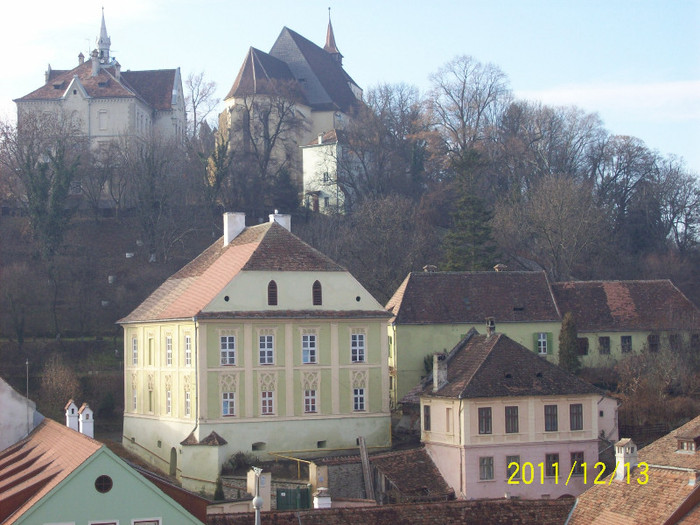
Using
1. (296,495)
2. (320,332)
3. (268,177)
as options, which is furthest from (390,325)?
(268,177)

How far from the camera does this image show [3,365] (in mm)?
66312

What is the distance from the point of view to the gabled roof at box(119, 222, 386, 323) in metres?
47.7

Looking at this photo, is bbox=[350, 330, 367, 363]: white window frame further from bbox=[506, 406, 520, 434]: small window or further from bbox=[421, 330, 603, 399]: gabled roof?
bbox=[506, 406, 520, 434]: small window

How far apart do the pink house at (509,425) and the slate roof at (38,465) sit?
1505cm

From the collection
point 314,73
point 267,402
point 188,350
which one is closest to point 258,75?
point 314,73

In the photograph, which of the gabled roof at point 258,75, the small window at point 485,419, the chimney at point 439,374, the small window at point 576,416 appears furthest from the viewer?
the gabled roof at point 258,75

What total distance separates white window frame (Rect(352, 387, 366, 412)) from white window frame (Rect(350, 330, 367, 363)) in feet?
4.12

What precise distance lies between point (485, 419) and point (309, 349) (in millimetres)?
8215

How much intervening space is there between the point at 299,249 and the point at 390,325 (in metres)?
9.28

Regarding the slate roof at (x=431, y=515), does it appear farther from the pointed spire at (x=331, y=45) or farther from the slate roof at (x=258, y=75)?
the pointed spire at (x=331, y=45)

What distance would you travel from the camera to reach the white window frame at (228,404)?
4669 centimetres

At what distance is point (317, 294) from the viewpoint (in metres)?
48.6

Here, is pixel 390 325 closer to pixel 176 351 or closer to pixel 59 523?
pixel 176 351

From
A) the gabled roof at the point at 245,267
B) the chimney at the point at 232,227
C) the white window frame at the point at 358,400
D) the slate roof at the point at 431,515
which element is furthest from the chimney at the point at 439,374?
the slate roof at the point at 431,515
